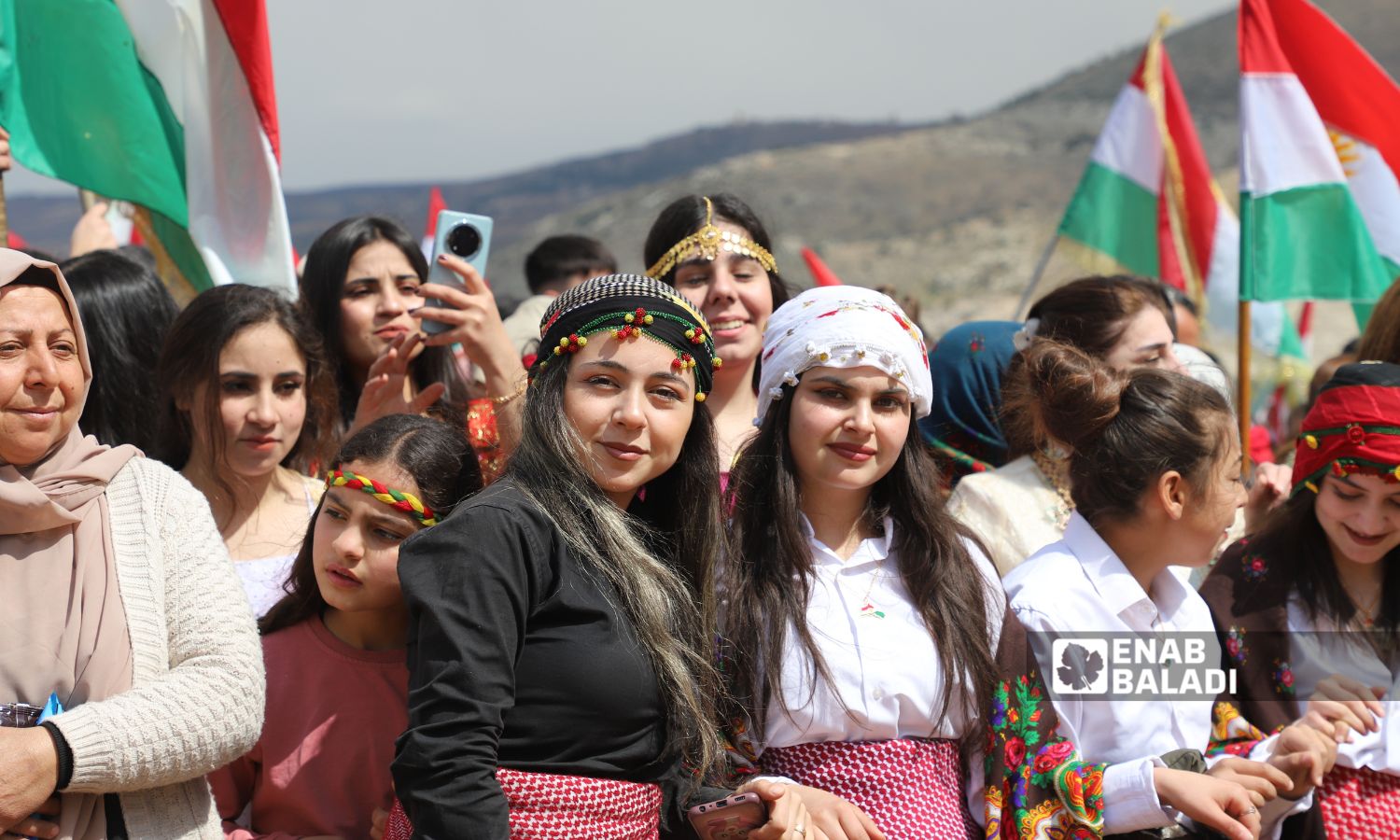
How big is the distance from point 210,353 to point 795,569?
1681mm

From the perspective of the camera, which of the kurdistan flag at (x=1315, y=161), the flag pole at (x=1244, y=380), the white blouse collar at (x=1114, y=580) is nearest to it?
the white blouse collar at (x=1114, y=580)

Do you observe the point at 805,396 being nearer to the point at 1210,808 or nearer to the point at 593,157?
the point at 1210,808

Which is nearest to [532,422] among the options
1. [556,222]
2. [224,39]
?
[224,39]

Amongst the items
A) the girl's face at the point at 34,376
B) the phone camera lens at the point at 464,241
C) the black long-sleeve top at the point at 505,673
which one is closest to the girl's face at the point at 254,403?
the phone camera lens at the point at 464,241

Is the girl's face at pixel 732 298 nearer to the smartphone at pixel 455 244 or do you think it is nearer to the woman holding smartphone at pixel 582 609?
the smartphone at pixel 455 244

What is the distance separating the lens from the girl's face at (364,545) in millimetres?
2713

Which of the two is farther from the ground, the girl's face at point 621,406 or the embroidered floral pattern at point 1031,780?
the girl's face at point 621,406

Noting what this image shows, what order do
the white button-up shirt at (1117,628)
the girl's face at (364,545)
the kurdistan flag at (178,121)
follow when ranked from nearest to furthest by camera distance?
the girl's face at (364,545), the white button-up shirt at (1117,628), the kurdistan flag at (178,121)

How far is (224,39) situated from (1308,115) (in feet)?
13.7

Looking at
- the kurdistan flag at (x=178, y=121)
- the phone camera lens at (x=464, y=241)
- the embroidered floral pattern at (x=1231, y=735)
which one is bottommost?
the embroidered floral pattern at (x=1231, y=735)

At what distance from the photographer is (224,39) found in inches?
173

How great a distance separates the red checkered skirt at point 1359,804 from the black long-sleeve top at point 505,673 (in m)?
1.80

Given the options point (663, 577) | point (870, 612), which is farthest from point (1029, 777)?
point (663, 577)

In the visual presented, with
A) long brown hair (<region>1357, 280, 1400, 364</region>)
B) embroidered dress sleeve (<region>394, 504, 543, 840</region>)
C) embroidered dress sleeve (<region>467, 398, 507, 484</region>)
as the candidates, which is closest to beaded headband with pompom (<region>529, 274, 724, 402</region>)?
embroidered dress sleeve (<region>394, 504, 543, 840</region>)
